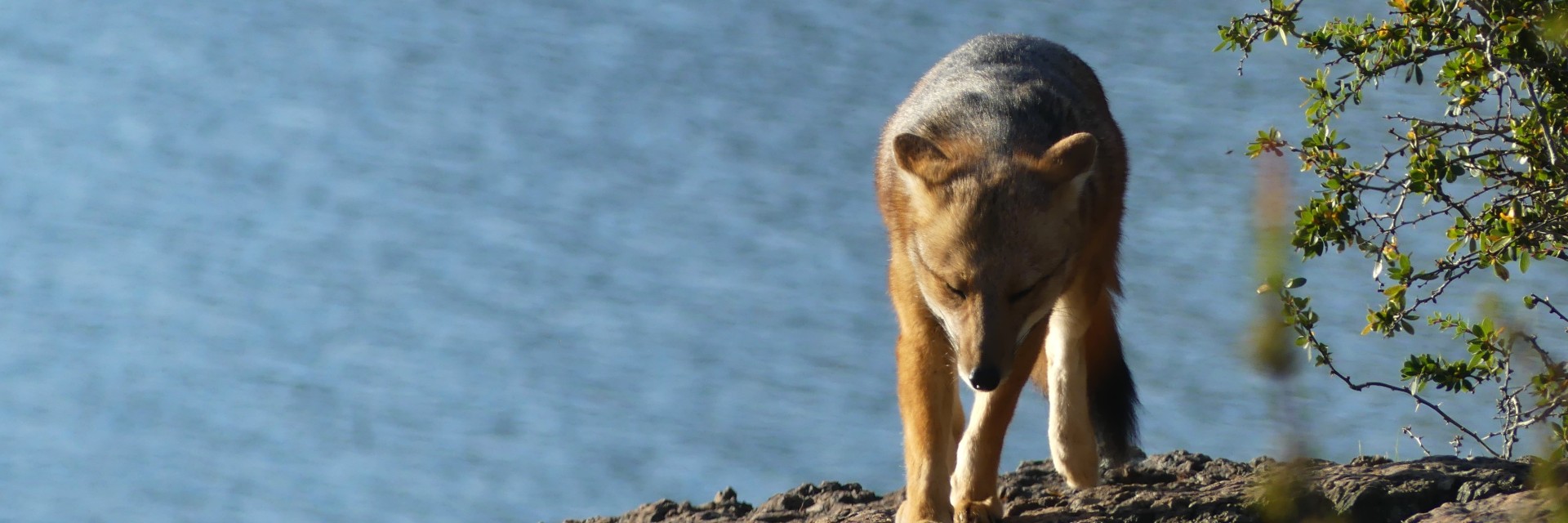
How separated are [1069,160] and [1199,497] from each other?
0.86 meters

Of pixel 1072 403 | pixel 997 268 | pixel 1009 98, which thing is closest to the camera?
pixel 997 268

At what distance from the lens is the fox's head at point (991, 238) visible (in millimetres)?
→ 3309

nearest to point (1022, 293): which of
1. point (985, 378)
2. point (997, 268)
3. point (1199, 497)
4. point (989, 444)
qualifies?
point (997, 268)

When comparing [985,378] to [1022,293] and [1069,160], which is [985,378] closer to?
[1022,293]

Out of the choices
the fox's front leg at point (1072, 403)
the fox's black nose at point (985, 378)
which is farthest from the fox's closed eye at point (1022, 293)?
the fox's front leg at point (1072, 403)

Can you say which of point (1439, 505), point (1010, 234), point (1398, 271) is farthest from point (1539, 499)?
point (1010, 234)

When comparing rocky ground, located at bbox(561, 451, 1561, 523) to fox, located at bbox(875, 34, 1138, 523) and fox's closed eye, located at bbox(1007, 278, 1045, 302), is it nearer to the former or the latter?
fox, located at bbox(875, 34, 1138, 523)

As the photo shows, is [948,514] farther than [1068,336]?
No

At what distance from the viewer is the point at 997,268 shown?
3.33 meters

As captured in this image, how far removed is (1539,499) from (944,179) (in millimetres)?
1420

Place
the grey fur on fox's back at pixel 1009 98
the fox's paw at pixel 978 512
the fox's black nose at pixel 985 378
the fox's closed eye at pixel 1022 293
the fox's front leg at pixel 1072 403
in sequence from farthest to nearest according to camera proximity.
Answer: the fox's front leg at pixel 1072 403
the grey fur on fox's back at pixel 1009 98
the fox's paw at pixel 978 512
the fox's closed eye at pixel 1022 293
the fox's black nose at pixel 985 378

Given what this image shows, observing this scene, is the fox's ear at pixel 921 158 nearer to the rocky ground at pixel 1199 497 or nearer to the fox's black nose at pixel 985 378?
the fox's black nose at pixel 985 378

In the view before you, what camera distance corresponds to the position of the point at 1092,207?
3.76 m

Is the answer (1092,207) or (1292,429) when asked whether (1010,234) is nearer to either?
(1092,207)
